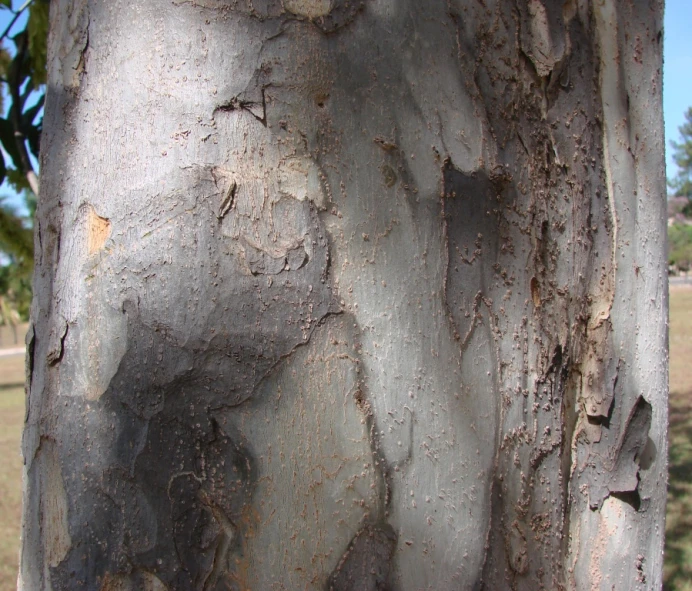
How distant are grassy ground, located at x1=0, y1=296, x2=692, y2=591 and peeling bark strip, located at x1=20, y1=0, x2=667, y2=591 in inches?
121

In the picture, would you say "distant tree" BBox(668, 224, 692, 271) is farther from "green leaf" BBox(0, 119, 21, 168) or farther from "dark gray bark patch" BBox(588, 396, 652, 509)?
"dark gray bark patch" BBox(588, 396, 652, 509)

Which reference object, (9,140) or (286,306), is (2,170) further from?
(286,306)

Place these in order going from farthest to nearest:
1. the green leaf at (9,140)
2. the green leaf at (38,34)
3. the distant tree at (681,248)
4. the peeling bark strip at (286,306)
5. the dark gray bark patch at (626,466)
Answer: the distant tree at (681,248), the green leaf at (9,140), the green leaf at (38,34), the dark gray bark patch at (626,466), the peeling bark strip at (286,306)

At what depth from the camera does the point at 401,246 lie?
58cm

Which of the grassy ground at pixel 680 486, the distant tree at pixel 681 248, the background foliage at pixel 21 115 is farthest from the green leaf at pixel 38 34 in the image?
the distant tree at pixel 681 248

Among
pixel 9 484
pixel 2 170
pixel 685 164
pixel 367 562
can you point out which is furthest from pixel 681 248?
pixel 367 562

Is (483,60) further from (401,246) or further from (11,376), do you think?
(11,376)

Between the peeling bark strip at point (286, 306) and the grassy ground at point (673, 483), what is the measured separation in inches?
121

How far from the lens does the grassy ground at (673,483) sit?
3.34 m

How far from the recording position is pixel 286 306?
55 centimetres

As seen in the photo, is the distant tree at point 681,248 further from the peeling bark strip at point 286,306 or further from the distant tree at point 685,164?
the peeling bark strip at point 286,306

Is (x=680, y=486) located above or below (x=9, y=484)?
above

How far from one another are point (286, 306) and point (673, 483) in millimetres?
4529

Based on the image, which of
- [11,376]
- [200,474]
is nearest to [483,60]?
[200,474]
